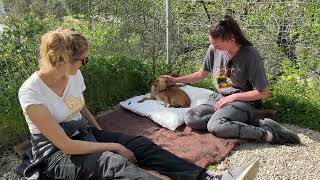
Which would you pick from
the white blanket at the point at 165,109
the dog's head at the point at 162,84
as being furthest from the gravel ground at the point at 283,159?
the dog's head at the point at 162,84

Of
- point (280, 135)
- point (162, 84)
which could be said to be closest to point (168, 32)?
point (162, 84)

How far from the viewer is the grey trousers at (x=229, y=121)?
4367 mm

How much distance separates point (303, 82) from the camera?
18.0 ft

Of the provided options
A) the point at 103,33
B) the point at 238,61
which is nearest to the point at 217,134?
the point at 238,61

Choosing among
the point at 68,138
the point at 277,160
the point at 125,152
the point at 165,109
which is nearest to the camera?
the point at 68,138

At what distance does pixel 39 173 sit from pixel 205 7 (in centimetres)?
379

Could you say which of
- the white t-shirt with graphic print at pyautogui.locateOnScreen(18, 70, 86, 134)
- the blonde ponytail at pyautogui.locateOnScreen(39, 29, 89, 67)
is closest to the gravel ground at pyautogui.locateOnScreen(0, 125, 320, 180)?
the white t-shirt with graphic print at pyautogui.locateOnScreen(18, 70, 86, 134)

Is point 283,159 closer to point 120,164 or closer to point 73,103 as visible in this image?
point 120,164

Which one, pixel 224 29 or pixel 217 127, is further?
pixel 217 127

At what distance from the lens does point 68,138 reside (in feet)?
10.1

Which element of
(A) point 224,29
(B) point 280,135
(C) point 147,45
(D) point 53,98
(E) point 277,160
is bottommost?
(E) point 277,160

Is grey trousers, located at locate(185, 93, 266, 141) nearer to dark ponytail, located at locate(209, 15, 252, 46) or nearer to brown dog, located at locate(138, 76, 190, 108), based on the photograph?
brown dog, located at locate(138, 76, 190, 108)

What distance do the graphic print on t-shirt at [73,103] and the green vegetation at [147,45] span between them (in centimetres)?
124

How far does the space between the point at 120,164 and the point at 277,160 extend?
70.9 inches
